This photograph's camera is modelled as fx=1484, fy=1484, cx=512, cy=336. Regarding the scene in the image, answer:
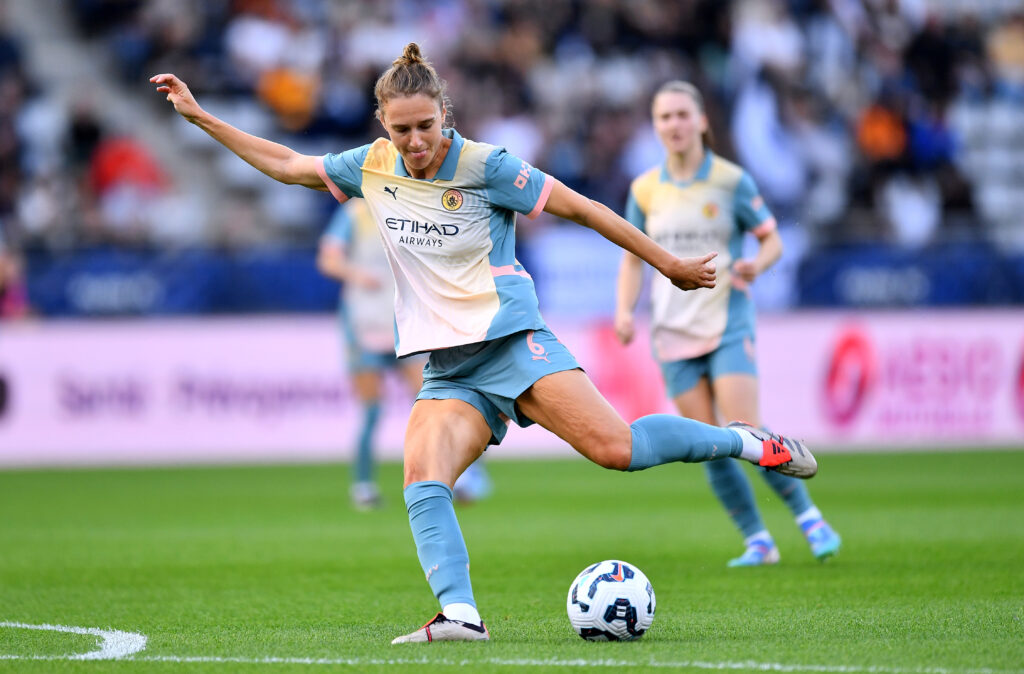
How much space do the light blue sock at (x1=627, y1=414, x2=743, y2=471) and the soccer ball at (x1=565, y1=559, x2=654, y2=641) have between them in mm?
467

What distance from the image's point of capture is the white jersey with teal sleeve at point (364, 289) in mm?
12523

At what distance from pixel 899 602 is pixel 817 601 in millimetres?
364

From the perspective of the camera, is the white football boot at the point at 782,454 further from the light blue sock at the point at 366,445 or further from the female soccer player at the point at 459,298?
the light blue sock at the point at 366,445

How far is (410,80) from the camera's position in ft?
18.3

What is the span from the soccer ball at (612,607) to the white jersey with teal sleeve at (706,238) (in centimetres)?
288

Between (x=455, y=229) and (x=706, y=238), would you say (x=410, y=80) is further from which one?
(x=706, y=238)

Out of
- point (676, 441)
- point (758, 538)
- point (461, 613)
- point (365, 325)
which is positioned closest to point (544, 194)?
point (676, 441)

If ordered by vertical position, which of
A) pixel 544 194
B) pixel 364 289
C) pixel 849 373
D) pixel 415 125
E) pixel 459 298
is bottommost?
pixel 459 298

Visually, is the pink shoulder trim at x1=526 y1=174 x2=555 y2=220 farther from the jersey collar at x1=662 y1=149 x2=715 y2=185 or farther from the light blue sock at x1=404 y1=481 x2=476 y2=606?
the jersey collar at x1=662 y1=149 x2=715 y2=185

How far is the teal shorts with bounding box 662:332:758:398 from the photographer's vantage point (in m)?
8.41

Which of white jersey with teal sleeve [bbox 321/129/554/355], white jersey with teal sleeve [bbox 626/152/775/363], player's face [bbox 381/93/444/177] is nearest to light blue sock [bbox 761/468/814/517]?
white jersey with teal sleeve [bbox 626/152/775/363]

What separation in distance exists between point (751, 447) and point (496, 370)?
119 cm

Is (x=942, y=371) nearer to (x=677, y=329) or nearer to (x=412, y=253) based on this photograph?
(x=677, y=329)

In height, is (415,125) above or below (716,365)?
above
